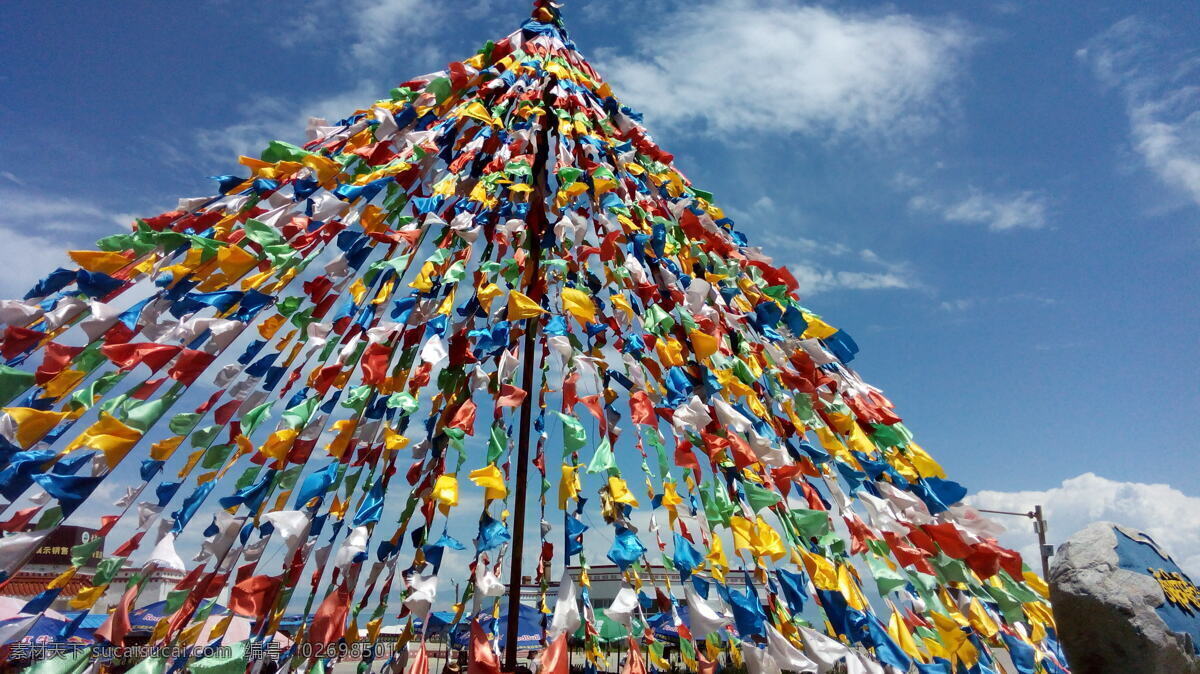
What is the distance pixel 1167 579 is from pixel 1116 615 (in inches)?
22.0

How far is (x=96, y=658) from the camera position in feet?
7.22

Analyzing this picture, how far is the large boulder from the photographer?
2850 millimetres

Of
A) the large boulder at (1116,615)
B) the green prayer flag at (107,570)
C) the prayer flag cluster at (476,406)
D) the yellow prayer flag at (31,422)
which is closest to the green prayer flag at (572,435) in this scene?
the prayer flag cluster at (476,406)

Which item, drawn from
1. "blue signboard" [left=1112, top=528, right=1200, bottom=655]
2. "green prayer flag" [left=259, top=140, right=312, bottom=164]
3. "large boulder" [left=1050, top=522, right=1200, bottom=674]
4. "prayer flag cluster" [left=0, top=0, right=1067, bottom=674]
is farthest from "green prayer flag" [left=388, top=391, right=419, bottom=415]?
"blue signboard" [left=1112, top=528, right=1200, bottom=655]

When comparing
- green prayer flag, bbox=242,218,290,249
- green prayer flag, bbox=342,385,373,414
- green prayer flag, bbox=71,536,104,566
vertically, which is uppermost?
green prayer flag, bbox=242,218,290,249

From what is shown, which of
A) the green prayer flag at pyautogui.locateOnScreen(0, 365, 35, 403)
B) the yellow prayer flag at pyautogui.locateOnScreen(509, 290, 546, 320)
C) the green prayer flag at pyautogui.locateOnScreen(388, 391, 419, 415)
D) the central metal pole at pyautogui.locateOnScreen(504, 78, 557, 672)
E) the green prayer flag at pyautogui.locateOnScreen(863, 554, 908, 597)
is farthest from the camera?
the central metal pole at pyautogui.locateOnScreen(504, 78, 557, 672)

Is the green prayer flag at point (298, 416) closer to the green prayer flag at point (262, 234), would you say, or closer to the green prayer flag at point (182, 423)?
the green prayer flag at point (182, 423)

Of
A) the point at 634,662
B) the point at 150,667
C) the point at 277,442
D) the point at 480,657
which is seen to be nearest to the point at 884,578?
the point at 634,662

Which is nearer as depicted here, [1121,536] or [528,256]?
[1121,536]

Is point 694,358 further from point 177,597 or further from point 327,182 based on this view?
point 177,597

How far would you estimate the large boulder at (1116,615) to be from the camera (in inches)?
112

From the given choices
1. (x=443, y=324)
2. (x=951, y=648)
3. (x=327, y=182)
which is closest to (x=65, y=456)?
(x=443, y=324)

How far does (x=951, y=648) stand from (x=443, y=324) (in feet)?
7.52

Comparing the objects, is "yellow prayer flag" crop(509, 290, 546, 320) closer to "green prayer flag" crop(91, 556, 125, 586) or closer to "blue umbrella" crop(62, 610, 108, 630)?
"green prayer flag" crop(91, 556, 125, 586)
